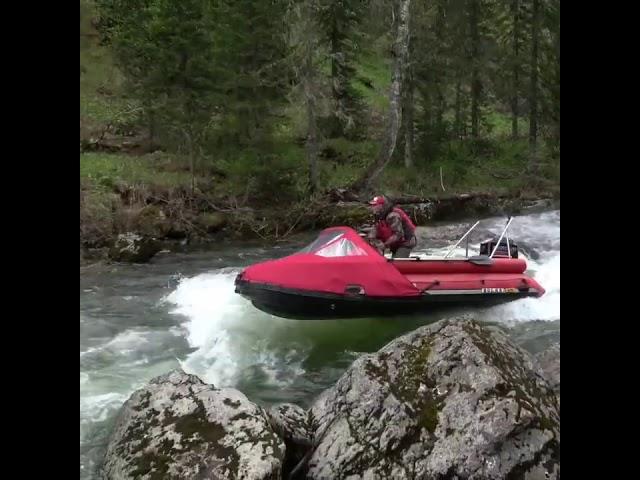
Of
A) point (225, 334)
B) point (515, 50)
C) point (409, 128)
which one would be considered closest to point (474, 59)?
point (515, 50)

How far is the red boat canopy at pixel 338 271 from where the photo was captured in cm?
834

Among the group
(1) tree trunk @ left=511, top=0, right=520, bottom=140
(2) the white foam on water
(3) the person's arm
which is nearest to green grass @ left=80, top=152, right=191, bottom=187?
(2) the white foam on water

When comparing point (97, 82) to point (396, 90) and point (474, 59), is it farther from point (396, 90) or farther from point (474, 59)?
point (474, 59)

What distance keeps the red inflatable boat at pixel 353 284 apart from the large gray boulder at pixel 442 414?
2611 mm

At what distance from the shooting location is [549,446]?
15.4 feet

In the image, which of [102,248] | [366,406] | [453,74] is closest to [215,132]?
[102,248]

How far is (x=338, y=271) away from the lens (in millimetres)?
8375

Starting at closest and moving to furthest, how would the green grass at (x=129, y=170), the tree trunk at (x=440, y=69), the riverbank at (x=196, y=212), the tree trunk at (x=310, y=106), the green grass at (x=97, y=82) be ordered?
the riverbank at (x=196, y=212)
the tree trunk at (x=310, y=106)
the green grass at (x=129, y=170)
the tree trunk at (x=440, y=69)
the green grass at (x=97, y=82)

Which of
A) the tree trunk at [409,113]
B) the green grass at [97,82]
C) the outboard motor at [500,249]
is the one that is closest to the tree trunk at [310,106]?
the tree trunk at [409,113]

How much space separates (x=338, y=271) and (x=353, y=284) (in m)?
0.29

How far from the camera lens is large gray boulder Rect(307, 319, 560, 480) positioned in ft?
15.2

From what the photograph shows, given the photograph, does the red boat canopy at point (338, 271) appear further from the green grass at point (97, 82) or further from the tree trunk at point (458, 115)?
the tree trunk at point (458, 115)

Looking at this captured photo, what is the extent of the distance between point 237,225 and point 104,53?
1391 cm
